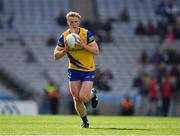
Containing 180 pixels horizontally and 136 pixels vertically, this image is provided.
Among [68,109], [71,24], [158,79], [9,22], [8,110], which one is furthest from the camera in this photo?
[9,22]

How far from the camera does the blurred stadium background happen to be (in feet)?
108

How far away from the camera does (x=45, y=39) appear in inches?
1452

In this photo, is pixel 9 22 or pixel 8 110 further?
pixel 9 22

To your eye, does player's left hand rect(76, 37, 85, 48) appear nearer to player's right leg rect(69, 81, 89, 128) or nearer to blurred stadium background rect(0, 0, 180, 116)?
player's right leg rect(69, 81, 89, 128)

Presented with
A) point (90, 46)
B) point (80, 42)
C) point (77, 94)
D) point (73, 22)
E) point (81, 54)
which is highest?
point (73, 22)

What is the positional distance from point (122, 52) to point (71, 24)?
71.2 feet

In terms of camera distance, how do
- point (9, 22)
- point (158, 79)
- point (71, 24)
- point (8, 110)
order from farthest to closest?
point (9, 22), point (158, 79), point (8, 110), point (71, 24)

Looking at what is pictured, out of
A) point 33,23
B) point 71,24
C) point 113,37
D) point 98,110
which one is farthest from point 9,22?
point 71,24

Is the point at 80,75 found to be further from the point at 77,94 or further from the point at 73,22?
the point at 73,22

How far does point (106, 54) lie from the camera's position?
1467 inches

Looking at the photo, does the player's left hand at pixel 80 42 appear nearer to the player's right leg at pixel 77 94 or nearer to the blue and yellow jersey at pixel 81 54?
the blue and yellow jersey at pixel 81 54

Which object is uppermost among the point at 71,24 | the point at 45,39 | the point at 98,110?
the point at 71,24

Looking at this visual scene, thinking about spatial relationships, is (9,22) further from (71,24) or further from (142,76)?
(71,24)

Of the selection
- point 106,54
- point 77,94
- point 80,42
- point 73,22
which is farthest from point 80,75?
point 106,54
